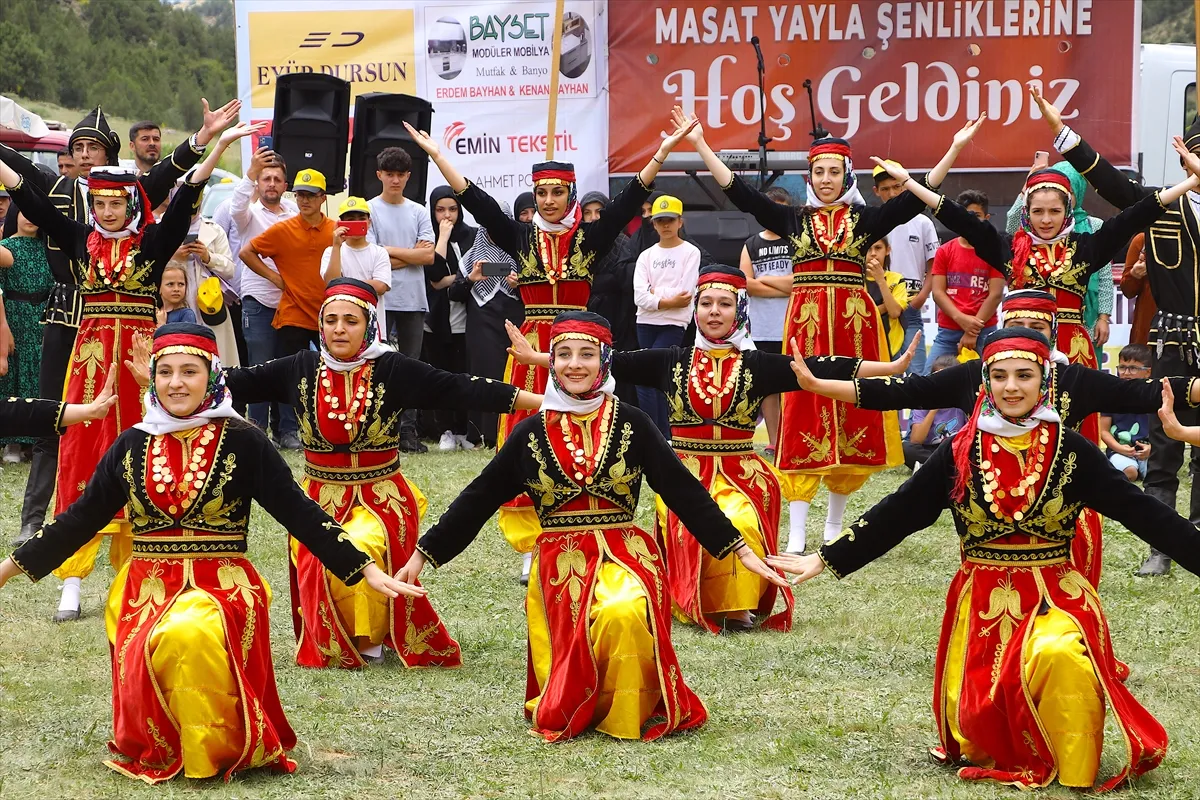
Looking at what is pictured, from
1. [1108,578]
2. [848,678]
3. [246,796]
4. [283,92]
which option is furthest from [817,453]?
[283,92]

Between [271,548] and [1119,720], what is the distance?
16.8ft

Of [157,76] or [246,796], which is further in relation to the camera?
[157,76]

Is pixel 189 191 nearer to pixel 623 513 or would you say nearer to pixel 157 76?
pixel 623 513

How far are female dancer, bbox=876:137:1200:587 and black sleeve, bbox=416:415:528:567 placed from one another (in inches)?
107

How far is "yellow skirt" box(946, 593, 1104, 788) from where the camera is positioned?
4746mm

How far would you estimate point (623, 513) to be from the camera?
18.8 ft

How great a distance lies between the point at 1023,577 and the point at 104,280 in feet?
14.0

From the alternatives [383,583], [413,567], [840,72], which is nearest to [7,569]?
[383,583]

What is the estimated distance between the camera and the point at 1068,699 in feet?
15.6

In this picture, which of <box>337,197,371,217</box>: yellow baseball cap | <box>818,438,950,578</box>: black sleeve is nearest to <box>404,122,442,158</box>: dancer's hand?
<box>337,197,371,217</box>: yellow baseball cap

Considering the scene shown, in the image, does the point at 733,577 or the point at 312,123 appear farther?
the point at 312,123

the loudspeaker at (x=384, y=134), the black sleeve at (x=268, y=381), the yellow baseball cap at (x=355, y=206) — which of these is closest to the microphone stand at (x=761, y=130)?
the loudspeaker at (x=384, y=134)

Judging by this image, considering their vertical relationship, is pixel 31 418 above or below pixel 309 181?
below

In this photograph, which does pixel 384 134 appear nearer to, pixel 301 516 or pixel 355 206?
pixel 355 206
